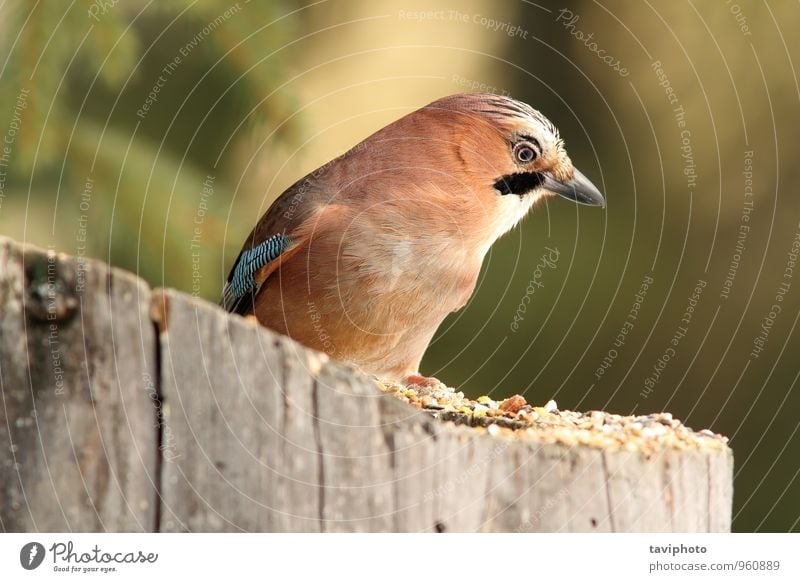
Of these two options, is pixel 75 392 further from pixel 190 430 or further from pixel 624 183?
pixel 624 183

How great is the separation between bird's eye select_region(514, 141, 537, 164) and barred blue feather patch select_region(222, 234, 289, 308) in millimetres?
1003

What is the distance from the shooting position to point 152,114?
230 inches


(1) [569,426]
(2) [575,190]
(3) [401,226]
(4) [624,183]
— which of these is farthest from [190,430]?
(4) [624,183]

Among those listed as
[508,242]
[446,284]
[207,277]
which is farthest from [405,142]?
[508,242]

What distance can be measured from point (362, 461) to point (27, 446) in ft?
2.67

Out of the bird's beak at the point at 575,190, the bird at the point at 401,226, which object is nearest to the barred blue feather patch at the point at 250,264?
the bird at the point at 401,226

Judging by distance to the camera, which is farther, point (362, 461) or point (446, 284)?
point (446, 284)

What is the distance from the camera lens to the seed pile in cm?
317

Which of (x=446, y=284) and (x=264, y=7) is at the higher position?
(x=264, y=7)

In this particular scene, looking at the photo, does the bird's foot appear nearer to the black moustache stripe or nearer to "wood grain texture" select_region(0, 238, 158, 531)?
the black moustache stripe

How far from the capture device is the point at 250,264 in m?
→ 4.86

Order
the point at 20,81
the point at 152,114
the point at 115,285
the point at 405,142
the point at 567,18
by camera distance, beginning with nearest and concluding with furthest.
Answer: the point at 115,285 < the point at 20,81 < the point at 405,142 < the point at 152,114 < the point at 567,18

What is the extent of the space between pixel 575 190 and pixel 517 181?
0.25m

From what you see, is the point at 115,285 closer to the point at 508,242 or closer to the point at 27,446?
the point at 27,446
